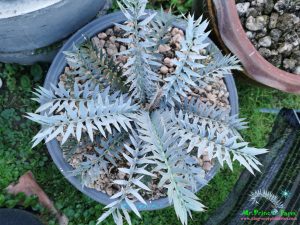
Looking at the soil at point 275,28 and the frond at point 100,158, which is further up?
the soil at point 275,28

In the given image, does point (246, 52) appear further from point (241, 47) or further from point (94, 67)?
point (94, 67)

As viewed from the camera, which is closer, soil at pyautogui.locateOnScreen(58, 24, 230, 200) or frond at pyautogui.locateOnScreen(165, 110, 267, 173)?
frond at pyautogui.locateOnScreen(165, 110, 267, 173)

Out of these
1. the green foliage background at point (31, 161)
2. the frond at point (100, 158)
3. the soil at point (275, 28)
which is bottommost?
the green foliage background at point (31, 161)

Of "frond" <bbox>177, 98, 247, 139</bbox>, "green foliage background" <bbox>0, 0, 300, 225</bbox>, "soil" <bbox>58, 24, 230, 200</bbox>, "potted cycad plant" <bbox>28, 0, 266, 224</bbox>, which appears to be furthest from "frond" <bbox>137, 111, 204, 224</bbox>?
"green foliage background" <bbox>0, 0, 300, 225</bbox>

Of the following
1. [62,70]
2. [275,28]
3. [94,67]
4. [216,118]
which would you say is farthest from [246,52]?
[62,70]

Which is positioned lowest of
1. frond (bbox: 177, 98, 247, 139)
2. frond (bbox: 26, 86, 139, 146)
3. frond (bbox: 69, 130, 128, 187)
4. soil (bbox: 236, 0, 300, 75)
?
frond (bbox: 69, 130, 128, 187)

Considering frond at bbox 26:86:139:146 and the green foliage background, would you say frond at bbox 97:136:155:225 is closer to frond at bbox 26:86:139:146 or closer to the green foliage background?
frond at bbox 26:86:139:146

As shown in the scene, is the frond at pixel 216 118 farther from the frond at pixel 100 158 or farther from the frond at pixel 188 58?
the frond at pixel 100 158

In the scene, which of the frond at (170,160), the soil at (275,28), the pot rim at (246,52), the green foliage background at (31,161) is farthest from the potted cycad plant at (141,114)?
the green foliage background at (31,161)
